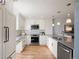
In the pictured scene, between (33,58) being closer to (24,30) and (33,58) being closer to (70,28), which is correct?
(70,28)

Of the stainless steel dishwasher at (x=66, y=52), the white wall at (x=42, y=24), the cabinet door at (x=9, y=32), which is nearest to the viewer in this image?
the cabinet door at (x=9, y=32)

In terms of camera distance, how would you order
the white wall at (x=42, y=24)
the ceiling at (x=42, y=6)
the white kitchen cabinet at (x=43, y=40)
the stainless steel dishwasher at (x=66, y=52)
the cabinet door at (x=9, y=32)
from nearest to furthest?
1. the cabinet door at (x=9, y=32)
2. the stainless steel dishwasher at (x=66, y=52)
3. the ceiling at (x=42, y=6)
4. the white kitchen cabinet at (x=43, y=40)
5. the white wall at (x=42, y=24)

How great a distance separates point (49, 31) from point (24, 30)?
2203mm

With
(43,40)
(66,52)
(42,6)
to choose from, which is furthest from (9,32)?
(43,40)

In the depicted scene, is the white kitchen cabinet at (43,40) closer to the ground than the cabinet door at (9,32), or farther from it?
closer to the ground

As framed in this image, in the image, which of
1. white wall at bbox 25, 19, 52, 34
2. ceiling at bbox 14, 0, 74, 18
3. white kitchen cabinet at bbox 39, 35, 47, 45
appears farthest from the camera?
white wall at bbox 25, 19, 52, 34

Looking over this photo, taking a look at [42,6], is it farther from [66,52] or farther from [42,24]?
[42,24]

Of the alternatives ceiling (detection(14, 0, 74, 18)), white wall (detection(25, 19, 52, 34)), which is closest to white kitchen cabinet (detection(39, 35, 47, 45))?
white wall (detection(25, 19, 52, 34))

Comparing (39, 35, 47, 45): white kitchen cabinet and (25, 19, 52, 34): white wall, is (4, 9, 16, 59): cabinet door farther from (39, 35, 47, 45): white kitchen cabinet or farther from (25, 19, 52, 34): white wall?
(25, 19, 52, 34): white wall

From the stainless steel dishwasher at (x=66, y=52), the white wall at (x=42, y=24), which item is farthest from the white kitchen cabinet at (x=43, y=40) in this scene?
the stainless steel dishwasher at (x=66, y=52)

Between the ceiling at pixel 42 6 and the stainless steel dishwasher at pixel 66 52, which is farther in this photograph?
the ceiling at pixel 42 6

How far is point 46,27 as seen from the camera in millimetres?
11734

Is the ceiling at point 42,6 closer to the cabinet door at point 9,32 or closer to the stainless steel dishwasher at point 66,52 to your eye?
the stainless steel dishwasher at point 66,52

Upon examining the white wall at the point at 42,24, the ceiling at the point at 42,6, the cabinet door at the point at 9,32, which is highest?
the ceiling at the point at 42,6
